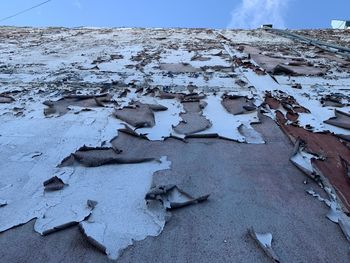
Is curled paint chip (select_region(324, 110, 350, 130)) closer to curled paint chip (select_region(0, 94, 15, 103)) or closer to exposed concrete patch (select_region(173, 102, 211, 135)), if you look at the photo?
exposed concrete patch (select_region(173, 102, 211, 135))

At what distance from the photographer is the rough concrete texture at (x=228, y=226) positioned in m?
1.27

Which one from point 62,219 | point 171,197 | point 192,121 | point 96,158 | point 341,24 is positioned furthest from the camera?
point 341,24

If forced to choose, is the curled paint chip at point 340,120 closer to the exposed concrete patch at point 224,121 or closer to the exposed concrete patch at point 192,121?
the exposed concrete patch at point 224,121

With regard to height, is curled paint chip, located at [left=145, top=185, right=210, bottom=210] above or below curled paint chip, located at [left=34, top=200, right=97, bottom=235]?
above

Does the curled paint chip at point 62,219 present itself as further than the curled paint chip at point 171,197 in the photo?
No

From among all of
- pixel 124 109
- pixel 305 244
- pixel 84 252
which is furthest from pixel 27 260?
pixel 124 109

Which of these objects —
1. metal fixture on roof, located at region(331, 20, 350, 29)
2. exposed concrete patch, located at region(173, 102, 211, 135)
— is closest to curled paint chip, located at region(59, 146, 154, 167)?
exposed concrete patch, located at region(173, 102, 211, 135)

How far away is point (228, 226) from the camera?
4.60ft

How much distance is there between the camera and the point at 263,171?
5.97ft

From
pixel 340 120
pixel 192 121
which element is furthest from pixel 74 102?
pixel 340 120

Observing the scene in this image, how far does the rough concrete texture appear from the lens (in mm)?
1269

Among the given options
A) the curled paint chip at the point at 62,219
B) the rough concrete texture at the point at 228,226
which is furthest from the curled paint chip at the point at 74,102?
the curled paint chip at the point at 62,219

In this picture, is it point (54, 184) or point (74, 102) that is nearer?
point (54, 184)

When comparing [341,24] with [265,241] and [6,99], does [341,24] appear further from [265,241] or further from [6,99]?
[265,241]
